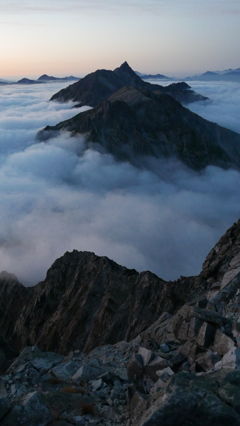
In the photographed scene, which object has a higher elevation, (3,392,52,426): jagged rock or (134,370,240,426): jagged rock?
(134,370,240,426): jagged rock

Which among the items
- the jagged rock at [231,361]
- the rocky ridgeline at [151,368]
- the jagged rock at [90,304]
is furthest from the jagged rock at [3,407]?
the jagged rock at [90,304]

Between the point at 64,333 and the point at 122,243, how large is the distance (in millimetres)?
141288

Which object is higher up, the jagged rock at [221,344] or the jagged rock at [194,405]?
the jagged rock at [221,344]

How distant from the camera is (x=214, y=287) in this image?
24.9 metres

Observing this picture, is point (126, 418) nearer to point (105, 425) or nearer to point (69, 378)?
point (105, 425)

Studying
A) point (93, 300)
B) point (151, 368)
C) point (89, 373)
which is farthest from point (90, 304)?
point (151, 368)

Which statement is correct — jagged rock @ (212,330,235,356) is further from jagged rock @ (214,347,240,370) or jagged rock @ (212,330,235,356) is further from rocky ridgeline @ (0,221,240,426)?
jagged rock @ (214,347,240,370)

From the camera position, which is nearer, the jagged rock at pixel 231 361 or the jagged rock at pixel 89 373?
the jagged rock at pixel 231 361

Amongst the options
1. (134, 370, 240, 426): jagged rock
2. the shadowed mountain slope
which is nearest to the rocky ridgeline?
(134, 370, 240, 426): jagged rock

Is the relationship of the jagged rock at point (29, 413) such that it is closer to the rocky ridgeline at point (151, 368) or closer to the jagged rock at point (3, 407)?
the rocky ridgeline at point (151, 368)

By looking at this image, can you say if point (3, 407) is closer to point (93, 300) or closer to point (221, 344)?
point (221, 344)

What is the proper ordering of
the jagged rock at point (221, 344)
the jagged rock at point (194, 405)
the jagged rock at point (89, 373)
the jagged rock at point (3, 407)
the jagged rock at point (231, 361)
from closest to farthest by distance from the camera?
the jagged rock at point (194, 405)
the jagged rock at point (231, 361)
the jagged rock at point (3, 407)
the jagged rock at point (221, 344)
the jagged rock at point (89, 373)

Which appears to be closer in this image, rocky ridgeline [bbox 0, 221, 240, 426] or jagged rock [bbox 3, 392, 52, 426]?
rocky ridgeline [bbox 0, 221, 240, 426]

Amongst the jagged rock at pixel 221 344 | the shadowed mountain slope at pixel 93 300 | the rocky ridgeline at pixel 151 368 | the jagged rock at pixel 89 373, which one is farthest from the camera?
the shadowed mountain slope at pixel 93 300
